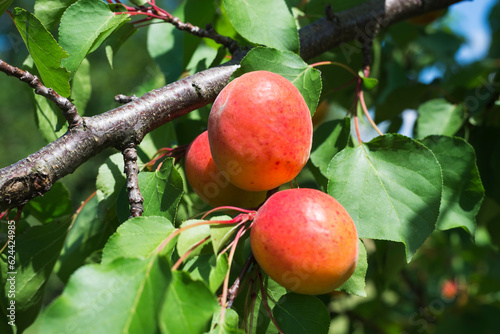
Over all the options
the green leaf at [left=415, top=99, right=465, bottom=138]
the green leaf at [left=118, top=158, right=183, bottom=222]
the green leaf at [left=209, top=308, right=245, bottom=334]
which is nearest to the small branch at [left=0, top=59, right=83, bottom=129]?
the green leaf at [left=118, top=158, right=183, bottom=222]

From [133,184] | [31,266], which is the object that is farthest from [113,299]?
[31,266]

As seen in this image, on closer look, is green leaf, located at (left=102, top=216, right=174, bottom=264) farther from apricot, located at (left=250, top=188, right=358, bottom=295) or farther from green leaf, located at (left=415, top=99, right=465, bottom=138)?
green leaf, located at (left=415, top=99, right=465, bottom=138)

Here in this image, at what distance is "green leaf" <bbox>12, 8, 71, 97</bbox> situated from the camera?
1.92ft

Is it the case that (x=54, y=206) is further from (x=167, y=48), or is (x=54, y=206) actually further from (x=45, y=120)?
(x=167, y=48)

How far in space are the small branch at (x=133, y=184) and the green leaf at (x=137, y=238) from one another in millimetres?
61

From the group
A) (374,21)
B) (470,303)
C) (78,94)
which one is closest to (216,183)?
(78,94)

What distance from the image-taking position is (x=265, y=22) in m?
0.68

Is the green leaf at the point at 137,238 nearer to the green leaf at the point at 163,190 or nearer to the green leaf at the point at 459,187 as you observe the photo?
the green leaf at the point at 163,190

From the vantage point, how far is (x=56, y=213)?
89 centimetres

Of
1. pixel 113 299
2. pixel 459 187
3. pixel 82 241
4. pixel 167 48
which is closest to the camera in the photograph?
pixel 113 299

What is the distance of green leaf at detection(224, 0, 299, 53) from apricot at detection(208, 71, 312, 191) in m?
0.15

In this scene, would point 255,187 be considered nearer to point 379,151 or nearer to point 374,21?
point 379,151

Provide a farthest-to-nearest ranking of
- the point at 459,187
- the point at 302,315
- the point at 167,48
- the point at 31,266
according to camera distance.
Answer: the point at 167,48 → the point at 31,266 → the point at 459,187 → the point at 302,315

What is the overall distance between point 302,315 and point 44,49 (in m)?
0.52
